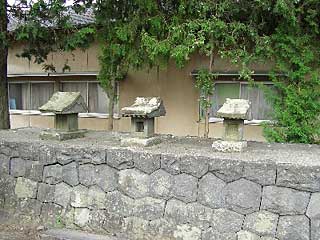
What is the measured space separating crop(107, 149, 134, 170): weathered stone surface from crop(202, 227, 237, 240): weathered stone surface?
105 cm

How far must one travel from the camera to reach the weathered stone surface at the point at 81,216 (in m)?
4.10

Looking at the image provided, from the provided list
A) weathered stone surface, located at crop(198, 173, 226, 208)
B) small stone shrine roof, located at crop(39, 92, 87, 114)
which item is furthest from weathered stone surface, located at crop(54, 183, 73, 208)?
weathered stone surface, located at crop(198, 173, 226, 208)

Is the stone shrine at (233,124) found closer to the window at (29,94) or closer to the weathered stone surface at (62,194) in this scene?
the weathered stone surface at (62,194)

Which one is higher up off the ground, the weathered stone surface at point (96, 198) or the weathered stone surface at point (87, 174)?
the weathered stone surface at point (87, 174)

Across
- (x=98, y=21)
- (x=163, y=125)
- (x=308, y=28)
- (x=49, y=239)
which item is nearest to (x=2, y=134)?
(x=49, y=239)

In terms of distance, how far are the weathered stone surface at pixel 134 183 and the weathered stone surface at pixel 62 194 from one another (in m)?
0.70

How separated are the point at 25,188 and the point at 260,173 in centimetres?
286

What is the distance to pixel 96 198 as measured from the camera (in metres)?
4.07

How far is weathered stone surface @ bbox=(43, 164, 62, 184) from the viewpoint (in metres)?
4.24

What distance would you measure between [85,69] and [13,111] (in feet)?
10.6

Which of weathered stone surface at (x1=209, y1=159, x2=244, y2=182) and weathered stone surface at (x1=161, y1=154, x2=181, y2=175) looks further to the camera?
weathered stone surface at (x1=161, y1=154, x2=181, y2=175)

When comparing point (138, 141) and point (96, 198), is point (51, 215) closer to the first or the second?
point (96, 198)

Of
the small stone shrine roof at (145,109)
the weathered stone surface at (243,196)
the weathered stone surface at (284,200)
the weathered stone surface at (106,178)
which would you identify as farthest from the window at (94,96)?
the weathered stone surface at (284,200)

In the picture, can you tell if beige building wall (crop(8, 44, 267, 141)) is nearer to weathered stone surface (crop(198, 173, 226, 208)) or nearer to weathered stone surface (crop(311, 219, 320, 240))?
weathered stone surface (crop(198, 173, 226, 208))
